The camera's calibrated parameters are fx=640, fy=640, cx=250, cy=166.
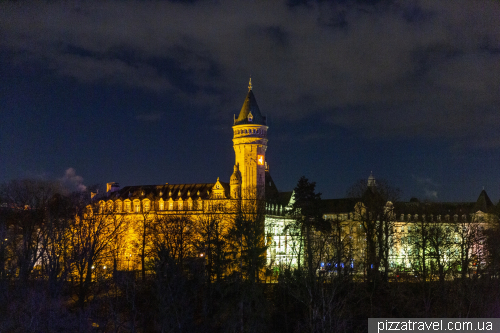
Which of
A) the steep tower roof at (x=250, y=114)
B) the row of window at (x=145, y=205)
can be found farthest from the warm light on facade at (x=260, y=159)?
the row of window at (x=145, y=205)

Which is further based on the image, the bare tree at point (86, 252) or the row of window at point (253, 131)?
the row of window at point (253, 131)

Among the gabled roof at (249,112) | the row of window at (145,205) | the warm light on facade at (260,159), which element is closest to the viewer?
the gabled roof at (249,112)

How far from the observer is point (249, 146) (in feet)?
341

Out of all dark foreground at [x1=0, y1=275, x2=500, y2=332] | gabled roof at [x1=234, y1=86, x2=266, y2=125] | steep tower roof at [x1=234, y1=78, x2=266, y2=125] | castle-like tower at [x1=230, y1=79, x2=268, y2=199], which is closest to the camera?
dark foreground at [x1=0, y1=275, x2=500, y2=332]

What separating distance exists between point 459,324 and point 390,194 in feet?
107

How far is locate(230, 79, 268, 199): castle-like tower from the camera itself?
4080 inches

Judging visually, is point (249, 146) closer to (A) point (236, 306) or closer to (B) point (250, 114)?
(B) point (250, 114)

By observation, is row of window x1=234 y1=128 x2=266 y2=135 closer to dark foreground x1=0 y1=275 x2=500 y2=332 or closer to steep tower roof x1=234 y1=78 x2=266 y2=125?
steep tower roof x1=234 y1=78 x2=266 y2=125

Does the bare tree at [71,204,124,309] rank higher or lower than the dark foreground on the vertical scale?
higher

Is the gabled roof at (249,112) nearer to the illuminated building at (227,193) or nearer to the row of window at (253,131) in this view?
the illuminated building at (227,193)

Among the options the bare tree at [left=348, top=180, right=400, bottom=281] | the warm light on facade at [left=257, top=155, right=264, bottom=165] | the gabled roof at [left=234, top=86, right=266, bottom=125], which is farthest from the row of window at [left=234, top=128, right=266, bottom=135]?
the bare tree at [left=348, top=180, right=400, bottom=281]

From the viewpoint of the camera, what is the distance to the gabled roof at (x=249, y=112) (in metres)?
104

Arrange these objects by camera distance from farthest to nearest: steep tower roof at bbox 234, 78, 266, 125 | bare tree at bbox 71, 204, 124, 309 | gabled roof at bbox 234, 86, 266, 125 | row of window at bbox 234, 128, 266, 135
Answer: gabled roof at bbox 234, 86, 266, 125 < steep tower roof at bbox 234, 78, 266, 125 < row of window at bbox 234, 128, 266, 135 < bare tree at bbox 71, 204, 124, 309

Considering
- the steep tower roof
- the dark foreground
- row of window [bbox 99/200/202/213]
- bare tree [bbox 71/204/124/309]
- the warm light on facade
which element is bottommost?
the dark foreground
